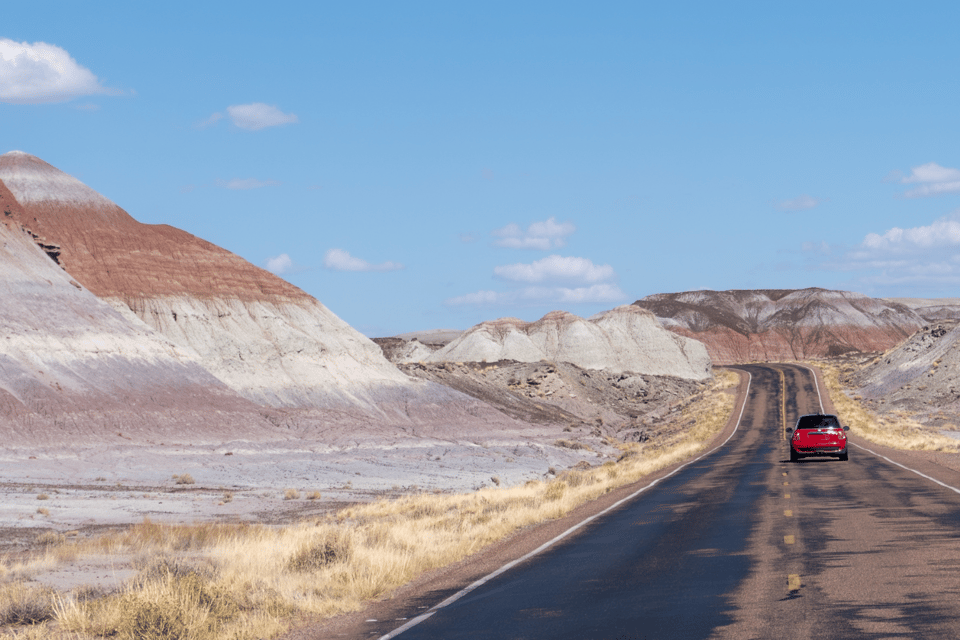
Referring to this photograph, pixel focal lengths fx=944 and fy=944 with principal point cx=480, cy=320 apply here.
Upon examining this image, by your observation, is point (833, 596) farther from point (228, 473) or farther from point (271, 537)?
point (228, 473)

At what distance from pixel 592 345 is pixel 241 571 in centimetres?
10542

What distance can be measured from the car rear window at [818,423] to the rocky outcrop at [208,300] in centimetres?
3516

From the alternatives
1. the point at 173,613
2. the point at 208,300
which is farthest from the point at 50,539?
the point at 208,300

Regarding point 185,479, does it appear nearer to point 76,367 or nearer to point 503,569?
point 76,367

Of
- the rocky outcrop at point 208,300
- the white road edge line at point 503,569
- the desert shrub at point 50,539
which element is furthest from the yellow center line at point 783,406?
the desert shrub at point 50,539

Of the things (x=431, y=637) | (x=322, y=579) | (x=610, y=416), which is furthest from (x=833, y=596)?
(x=610, y=416)

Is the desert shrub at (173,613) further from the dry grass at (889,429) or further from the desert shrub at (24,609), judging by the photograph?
the dry grass at (889,429)

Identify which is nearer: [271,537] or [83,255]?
[271,537]

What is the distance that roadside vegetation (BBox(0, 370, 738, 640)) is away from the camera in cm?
937

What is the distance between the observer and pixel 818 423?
3281 cm

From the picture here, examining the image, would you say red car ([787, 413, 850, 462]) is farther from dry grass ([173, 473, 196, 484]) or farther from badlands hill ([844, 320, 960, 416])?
badlands hill ([844, 320, 960, 416])

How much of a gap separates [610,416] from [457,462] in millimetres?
40717

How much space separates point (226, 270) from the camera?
230 ft

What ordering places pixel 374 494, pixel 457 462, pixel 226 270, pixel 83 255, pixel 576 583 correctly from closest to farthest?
pixel 576 583, pixel 374 494, pixel 457 462, pixel 83 255, pixel 226 270
